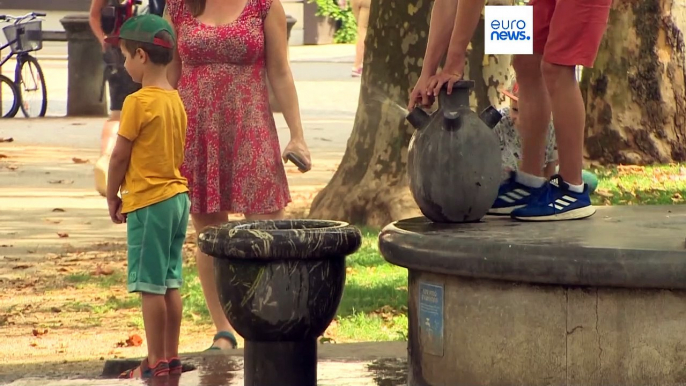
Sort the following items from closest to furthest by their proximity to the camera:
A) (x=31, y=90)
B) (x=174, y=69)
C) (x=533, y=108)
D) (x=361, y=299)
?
(x=533, y=108)
(x=174, y=69)
(x=361, y=299)
(x=31, y=90)

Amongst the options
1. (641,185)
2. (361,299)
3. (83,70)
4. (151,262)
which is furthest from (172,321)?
(83,70)

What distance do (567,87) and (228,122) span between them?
1.60m

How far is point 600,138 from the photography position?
12.7m

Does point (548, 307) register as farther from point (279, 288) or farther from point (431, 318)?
point (279, 288)

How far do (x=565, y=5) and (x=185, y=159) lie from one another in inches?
72.7

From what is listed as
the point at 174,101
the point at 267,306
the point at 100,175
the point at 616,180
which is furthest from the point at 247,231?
the point at 616,180

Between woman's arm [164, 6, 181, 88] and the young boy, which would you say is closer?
the young boy

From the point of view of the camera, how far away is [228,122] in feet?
19.5

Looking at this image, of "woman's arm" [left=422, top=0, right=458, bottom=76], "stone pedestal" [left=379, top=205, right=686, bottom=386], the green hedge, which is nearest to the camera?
"stone pedestal" [left=379, top=205, right=686, bottom=386]

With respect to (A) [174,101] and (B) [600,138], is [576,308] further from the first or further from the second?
(B) [600,138]

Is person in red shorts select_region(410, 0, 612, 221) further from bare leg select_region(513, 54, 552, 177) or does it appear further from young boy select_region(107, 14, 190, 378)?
young boy select_region(107, 14, 190, 378)

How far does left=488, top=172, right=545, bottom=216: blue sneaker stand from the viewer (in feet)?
17.5

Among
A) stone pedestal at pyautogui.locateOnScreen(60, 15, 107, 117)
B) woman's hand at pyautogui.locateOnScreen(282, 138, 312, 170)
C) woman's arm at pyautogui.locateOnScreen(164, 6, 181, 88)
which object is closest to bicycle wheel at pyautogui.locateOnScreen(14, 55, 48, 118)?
stone pedestal at pyautogui.locateOnScreen(60, 15, 107, 117)

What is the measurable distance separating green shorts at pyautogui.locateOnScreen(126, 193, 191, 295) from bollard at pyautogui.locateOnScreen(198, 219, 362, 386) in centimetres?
42
